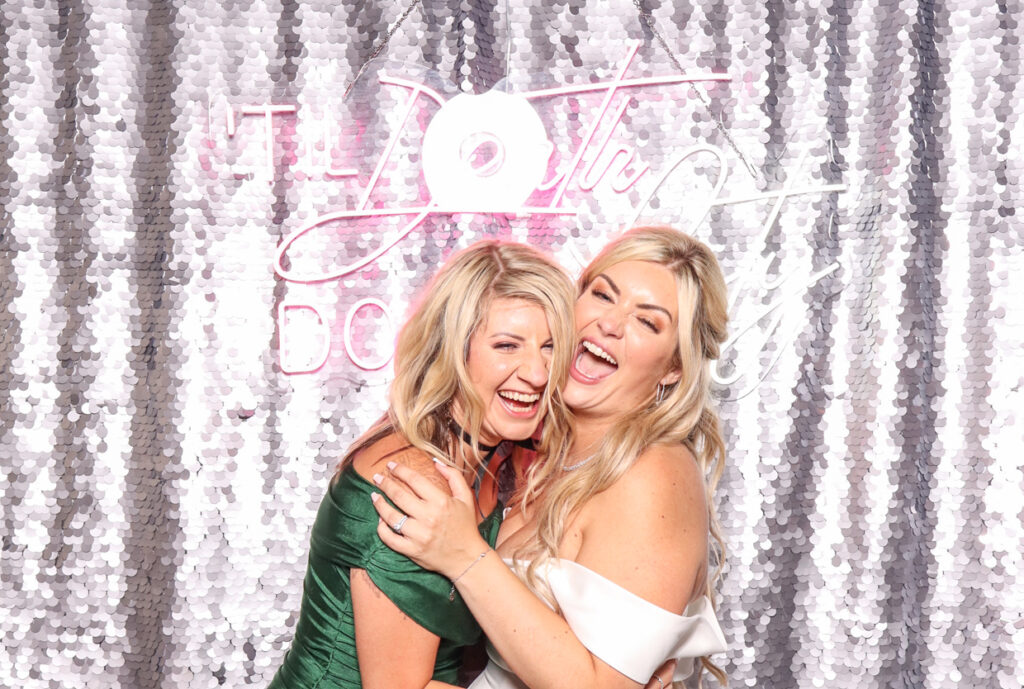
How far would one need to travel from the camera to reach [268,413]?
224 centimetres

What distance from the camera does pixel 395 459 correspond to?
61.8 inches

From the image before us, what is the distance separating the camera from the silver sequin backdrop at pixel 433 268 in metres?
2.20

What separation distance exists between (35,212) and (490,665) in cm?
172

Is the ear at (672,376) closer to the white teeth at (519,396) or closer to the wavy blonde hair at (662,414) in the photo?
the wavy blonde hair at (662,414)

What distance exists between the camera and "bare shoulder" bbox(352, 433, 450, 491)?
1562mm

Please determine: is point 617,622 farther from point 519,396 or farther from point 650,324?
point 650,324

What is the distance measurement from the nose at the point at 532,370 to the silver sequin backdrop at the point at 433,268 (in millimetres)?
638

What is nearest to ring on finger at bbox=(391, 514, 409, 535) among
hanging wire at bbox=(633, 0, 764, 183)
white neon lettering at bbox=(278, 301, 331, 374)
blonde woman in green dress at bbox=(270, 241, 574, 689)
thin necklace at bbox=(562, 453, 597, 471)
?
blonde woman in green dress at bbox=(270, 241, 574, 689)

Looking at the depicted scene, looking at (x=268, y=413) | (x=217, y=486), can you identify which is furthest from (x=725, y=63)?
(x=217, y=486)

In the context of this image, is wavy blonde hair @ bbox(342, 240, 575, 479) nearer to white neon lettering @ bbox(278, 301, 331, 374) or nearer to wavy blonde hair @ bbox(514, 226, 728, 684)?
wavy blonde hair @ bbox(514, 226, 728, 684)

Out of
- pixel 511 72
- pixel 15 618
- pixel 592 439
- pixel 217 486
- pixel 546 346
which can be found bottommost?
pixel 15 618

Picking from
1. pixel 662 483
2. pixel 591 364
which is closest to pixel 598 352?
pixel 591 364

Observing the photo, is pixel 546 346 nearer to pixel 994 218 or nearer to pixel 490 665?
pixel 490 665

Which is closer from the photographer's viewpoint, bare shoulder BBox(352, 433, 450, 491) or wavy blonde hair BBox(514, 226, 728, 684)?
bare shoulder BBox(352, 433, 450, 491)
